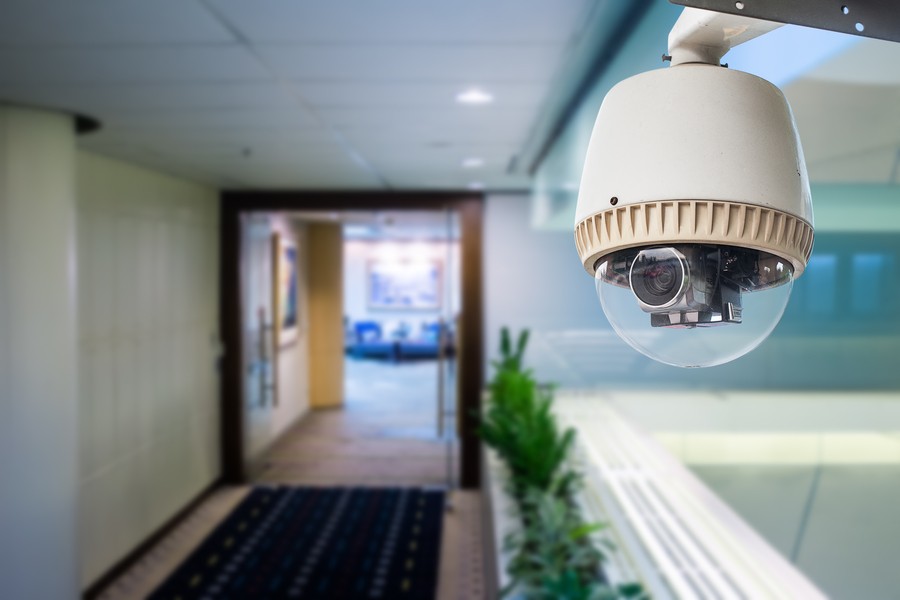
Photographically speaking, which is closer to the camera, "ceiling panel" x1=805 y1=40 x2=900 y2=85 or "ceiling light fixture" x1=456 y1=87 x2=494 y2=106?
"ceiling panel" x1=805 y1=40 x2=900 y2=85

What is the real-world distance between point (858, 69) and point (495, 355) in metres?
4.34

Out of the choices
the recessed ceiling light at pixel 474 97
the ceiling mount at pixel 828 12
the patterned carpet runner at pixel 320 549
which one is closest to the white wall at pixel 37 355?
the patterned carpet runner at pixel 320 549

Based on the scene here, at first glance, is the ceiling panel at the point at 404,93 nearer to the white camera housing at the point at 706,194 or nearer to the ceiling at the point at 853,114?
the ceiling at the point at 853,114

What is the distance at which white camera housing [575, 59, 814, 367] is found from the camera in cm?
40

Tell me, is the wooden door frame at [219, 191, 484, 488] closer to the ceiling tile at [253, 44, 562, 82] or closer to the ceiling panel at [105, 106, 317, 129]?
the ceiling panel at [105, 106, 317, 129]

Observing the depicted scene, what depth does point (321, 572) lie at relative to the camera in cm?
369

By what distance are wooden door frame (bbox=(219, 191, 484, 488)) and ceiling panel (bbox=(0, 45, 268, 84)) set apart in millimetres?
2977

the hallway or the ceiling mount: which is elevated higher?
the ceiling mount

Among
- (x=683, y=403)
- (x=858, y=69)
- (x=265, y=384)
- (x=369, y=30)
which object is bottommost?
(x=265, y=384)

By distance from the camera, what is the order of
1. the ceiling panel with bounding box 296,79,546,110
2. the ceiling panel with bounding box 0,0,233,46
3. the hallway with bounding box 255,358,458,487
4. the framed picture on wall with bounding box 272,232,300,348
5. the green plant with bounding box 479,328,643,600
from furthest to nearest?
the framed picture on wall with bounding box 272,232,300,348
the hallway with bounding box 255,358,458,487
the ceiling panel with bounding box 296,79,546,110
the green plant with bounding box 479,328,643,600
the ceiling panel with bounding box 0,0,233,46

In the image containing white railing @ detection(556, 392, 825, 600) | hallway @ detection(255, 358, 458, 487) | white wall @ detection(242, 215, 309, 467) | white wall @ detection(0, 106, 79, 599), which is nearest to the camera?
white railing @ detection(556, 392, 825, 600)

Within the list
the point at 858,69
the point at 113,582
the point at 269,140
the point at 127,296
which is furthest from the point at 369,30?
the point at 113,582

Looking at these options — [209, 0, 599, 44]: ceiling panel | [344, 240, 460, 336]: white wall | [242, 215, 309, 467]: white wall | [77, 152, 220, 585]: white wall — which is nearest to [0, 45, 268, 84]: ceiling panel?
[209, 0, 599, 44]: ceiling panel

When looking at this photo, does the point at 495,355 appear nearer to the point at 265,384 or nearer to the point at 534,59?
the point at 265,384
